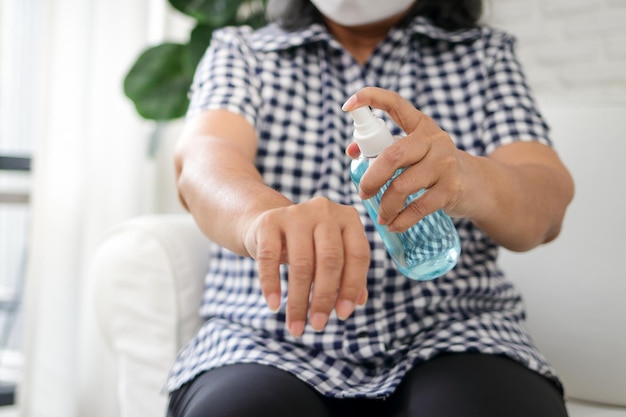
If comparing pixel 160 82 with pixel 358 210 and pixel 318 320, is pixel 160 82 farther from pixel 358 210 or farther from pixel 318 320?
pixel 318 320

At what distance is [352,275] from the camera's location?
46 centimetres

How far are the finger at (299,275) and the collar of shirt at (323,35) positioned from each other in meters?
0.49

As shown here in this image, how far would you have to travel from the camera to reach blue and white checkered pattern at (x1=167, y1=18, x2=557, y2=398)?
0.74m

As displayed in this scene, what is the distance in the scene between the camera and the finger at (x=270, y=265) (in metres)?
0.45

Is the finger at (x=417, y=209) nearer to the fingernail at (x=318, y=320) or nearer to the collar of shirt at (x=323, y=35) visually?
the fingernail at (x=318, y=320)

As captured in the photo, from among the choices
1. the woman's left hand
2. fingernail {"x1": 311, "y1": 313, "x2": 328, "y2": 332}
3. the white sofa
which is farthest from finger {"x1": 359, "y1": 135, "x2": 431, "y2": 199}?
the white sofa

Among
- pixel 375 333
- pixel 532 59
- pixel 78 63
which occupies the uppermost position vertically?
pixel 532 59

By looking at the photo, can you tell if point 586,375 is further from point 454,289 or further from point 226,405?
point 226,405

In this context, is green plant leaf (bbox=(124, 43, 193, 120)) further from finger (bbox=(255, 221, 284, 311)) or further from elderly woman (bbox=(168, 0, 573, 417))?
finger (bbox=(255, 221, 284, 311))

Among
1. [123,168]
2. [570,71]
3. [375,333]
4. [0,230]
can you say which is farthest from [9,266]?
[570,71]

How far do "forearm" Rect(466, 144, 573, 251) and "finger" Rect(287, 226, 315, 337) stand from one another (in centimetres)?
20

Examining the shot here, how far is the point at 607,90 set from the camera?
5.09 ft

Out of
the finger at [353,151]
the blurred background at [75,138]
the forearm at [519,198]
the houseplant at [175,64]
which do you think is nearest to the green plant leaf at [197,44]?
the houseplant at [175,64]

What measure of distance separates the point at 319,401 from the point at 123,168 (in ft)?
4.04
